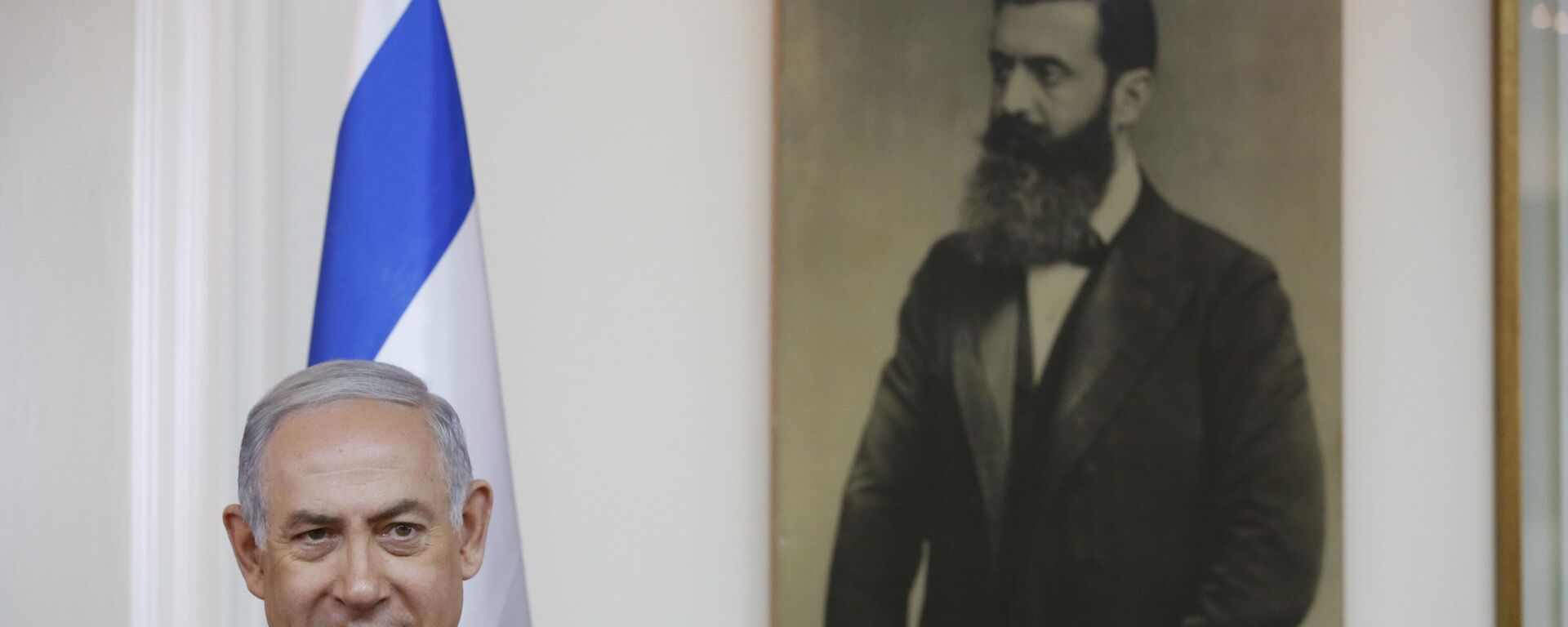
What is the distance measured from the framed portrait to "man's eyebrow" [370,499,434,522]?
1.46 metres

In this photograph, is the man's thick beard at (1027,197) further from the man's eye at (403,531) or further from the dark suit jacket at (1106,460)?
the man's eye at (403,531)

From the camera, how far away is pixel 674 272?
311cm

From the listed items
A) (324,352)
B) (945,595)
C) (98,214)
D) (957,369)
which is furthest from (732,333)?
(98,214)

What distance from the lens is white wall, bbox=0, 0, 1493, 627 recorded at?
2889 millimetres

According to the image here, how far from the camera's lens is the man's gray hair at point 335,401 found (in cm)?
168

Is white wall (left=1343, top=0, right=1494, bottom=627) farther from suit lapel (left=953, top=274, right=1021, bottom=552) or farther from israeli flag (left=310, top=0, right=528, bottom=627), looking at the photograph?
israeli flag (left=310, top=0, right=528, bottom=627)

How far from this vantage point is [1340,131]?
316 centimetres

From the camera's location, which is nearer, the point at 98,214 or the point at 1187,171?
the point at 98,214

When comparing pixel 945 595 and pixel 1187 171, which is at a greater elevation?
pixel 1187 171

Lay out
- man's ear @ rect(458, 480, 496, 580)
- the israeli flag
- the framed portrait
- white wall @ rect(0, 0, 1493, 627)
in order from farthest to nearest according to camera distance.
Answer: the framed portrait < white wall @ rect(0, 0, 1493, 627) < the israeli flag < man's ear @ rect(458, 480, 496, 580)

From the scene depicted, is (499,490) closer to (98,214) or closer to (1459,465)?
(98,214)

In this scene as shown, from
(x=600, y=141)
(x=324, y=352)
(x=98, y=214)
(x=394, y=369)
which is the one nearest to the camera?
(x=394, y=369)

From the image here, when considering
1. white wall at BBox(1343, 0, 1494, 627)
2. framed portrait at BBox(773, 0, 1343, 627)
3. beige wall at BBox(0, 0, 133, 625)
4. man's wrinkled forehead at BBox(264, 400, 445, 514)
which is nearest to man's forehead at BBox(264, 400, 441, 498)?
man's wrinkled forehead at BBox(264, 400, 445, 514)

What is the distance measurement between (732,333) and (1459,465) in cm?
154
